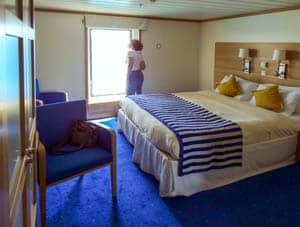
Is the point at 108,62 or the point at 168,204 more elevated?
the point at 108,62

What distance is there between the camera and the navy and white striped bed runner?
112 inches

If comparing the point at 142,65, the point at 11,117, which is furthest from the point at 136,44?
the point at 11,117

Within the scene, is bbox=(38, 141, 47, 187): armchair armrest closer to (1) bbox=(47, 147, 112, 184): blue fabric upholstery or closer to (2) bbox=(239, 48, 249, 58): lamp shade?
(1) bbox=(47, 147, 112, 184): blue fabric upholstery

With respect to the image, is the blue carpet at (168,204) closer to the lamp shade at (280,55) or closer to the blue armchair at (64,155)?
the blue armchair at (64,155)

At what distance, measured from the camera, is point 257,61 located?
4852mm

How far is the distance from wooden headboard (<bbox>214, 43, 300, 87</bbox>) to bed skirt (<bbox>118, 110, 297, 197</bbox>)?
118cm

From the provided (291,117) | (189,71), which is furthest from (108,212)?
(189,71)

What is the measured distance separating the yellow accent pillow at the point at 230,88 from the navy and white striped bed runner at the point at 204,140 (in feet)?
4.65

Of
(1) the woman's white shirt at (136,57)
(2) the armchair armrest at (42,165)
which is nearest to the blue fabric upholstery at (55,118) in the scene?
(2) the armchair armrest at (42,165)

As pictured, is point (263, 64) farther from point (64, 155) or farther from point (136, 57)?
point (64, 155)

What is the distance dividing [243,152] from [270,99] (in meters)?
1.18

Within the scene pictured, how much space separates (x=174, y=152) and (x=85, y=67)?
3372 millimetres

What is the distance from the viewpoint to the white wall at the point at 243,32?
4293 millimetres

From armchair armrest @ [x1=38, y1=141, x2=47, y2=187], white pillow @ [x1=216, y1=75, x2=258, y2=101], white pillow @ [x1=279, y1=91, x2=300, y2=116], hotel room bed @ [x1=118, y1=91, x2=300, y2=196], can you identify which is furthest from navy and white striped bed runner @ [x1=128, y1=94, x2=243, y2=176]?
white pillow @ [x1=216, y1=75, x2=258, y2=101]
